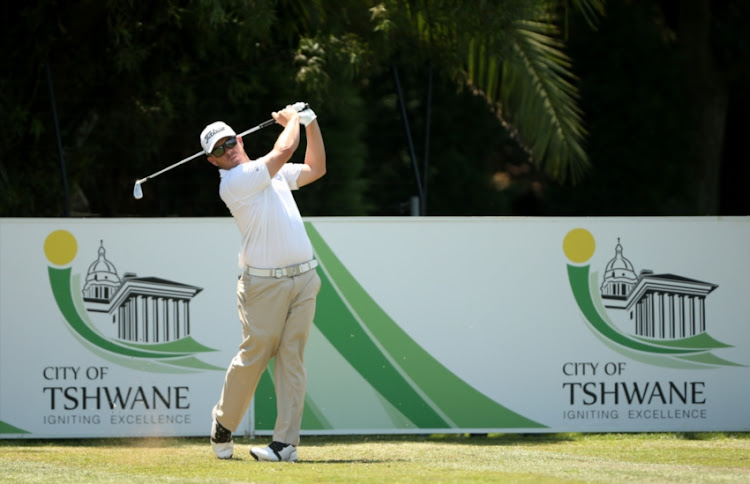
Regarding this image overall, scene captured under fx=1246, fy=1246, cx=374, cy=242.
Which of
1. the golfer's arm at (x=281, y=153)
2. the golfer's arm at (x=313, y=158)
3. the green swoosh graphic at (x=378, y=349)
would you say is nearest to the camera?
the golfer's arm at (x=281, y=153)

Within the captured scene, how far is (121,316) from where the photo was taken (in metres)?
7.98

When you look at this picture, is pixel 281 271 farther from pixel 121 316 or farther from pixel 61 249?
pixel 61 249

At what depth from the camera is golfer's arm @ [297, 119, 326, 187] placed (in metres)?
6.95

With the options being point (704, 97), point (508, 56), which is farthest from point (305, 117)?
point (704, 97)

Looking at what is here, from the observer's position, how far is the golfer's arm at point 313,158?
695 cm

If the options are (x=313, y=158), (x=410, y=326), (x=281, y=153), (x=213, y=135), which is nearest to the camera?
(x=281, y=153)

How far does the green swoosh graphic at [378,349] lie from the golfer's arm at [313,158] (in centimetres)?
116

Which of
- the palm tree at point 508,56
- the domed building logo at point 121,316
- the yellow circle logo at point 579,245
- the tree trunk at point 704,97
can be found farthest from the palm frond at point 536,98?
the tree trunk at point 704,97

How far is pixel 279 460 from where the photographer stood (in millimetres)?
6645

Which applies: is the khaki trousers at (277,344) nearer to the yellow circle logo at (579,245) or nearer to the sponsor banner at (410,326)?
the sponsor banner at (410,326)

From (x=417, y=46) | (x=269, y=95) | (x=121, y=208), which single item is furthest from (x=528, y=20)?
(x=121, y=208)

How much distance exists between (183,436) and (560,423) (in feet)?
8.03

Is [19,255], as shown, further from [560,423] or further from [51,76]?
[560,423]

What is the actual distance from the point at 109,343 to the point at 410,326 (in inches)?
76.2
